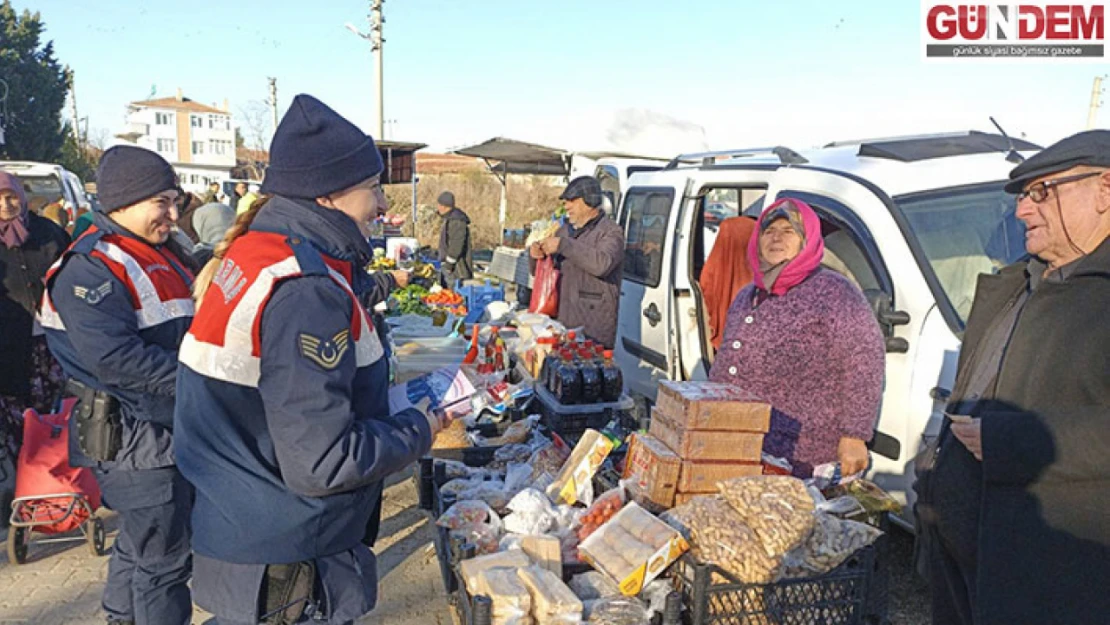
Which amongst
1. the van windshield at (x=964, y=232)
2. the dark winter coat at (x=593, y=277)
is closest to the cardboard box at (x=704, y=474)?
the van windshield at (x=964, y=232)

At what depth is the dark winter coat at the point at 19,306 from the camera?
14.8 ft

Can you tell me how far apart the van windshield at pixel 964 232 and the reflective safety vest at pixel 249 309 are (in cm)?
293

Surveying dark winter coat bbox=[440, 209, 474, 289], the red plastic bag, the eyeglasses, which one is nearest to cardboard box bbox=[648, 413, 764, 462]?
the eyeglasses

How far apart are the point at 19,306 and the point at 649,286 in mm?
4184

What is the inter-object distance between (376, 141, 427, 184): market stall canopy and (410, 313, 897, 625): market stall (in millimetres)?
10694

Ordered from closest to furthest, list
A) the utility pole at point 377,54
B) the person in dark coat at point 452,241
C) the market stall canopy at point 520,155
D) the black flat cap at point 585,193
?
the black flat cap at point 585,193, the person in dark coat at point 452,241, the market stall canopy at point 520,155, the utility pole at point 377,54

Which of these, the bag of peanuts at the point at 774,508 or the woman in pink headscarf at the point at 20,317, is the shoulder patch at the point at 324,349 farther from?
the woman in pink headscarf at the point at 20,317

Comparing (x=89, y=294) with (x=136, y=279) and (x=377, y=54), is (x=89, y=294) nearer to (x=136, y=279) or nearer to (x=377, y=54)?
(x=136, y=279)

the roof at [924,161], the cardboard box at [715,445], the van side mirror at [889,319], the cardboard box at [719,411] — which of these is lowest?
the cardboard box at [715,445]

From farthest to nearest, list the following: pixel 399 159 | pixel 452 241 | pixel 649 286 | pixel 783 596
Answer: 1. pixel 399 159
2. pixel 452 241
3. pixel 649 286
4. pixel 783 596

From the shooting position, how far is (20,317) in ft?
15.0

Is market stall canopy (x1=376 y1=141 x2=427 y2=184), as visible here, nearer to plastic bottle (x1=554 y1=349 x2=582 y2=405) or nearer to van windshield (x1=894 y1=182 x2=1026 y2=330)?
plastic bottle (x1=554 y1=349 x2=582 y2=405)

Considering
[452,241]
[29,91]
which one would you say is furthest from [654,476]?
[29,91]

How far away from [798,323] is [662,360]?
104 inches
